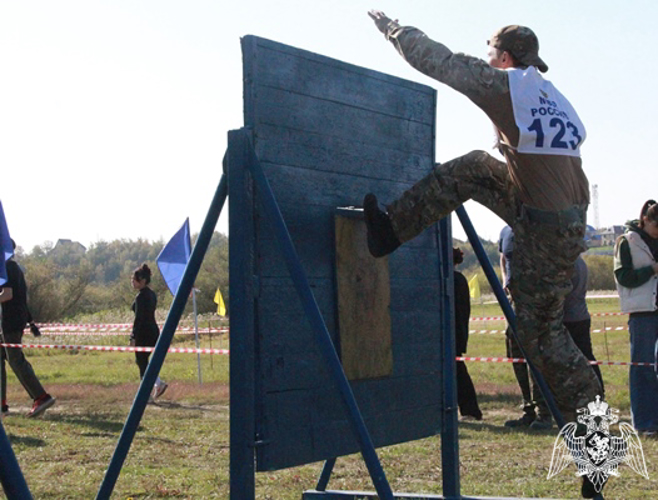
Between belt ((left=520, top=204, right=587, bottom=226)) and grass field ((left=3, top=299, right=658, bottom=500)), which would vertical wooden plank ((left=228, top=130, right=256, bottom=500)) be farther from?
grass field ((left=3, top=299, right=658, bottom=500))

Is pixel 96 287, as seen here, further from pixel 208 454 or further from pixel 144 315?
pixel 208 454

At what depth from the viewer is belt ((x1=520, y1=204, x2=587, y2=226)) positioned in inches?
180

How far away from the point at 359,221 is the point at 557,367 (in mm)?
1291

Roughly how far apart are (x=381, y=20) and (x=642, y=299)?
5.00 meters

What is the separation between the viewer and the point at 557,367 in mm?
4836

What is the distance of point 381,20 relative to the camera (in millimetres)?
4625

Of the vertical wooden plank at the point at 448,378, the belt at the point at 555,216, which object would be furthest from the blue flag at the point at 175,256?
the belt at the point at 555,216

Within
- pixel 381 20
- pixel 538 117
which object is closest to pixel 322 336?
pixel 538 117

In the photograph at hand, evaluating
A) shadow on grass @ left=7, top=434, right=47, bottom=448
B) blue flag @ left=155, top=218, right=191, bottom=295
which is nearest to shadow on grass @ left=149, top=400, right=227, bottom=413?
blue flag @ left=155, top=218, right=191, bottom=295

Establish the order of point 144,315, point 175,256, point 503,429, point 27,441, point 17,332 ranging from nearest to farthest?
point 27,441, point 503,429, point 17,332, point 144,315, point 175,256

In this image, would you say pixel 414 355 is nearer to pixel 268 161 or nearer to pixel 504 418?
pixel 268 161

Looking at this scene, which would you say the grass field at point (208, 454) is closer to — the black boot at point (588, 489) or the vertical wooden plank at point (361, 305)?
the black boot at point (588, 489)

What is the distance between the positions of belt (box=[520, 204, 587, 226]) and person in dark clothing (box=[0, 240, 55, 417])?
7.59 meters

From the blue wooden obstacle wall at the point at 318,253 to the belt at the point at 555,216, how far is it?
867 millimetres
